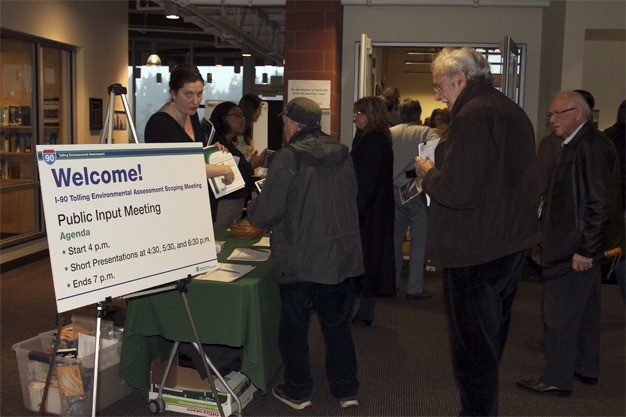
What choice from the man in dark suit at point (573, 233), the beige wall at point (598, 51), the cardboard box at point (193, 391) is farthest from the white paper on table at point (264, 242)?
the beige wall at point (598, 51)

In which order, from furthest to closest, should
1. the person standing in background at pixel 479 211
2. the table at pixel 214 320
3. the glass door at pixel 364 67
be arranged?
the glass door at pixel 364 67, the table at pixel 214 320, the person standing in background at pixel 479 211

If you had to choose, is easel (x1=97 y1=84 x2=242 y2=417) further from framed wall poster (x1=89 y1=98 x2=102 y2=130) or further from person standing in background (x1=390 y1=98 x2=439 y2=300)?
framed wall poster (x1=89 y1=98 x2=102 y2=130)

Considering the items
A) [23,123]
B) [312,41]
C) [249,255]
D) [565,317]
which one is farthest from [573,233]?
[23,123]

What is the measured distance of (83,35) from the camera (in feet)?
24.3

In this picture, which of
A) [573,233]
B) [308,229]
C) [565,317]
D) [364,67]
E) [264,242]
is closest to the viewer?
[308,229]

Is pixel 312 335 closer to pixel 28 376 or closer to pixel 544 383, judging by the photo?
pixel 544 383

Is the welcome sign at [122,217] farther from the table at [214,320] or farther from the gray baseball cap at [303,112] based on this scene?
the gray baseball cap at [303,112]

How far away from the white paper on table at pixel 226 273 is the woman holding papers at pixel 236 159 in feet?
1.91

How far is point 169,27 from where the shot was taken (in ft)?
45.8

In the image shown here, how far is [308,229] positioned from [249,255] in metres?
0.56

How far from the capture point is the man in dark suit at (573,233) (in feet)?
10.1

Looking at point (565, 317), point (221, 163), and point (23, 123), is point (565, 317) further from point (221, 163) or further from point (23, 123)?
point (23, 123)

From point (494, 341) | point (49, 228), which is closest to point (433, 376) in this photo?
point (494, 341)

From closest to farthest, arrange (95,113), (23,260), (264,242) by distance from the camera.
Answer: (264,242), (23,260), (95,113)
